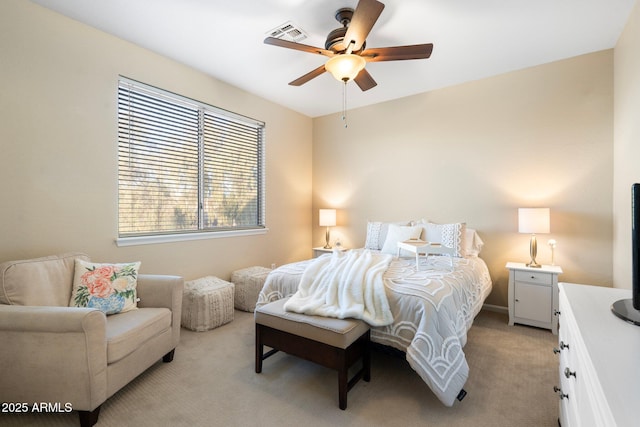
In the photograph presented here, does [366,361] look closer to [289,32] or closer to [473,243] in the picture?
[473,243]

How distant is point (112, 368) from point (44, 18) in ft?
8.81

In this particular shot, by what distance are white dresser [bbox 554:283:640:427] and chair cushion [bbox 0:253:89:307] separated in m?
2.77

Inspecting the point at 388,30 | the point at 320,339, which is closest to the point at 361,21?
the point at 388,30

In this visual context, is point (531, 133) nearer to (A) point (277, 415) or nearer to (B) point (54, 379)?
(A) point (277, 415)

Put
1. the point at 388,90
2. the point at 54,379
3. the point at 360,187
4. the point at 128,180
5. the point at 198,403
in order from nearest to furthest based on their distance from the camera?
1. the point at 54,379
2. the point at 198,403
3. the point at 128,180
4. the point at 388,90
5. the point at 360,187

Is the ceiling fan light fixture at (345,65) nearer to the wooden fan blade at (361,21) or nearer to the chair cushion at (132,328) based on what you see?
the wooden fan blade at (361,21)

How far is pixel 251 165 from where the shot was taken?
4.15 metres

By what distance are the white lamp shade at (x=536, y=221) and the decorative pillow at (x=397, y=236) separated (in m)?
1.06

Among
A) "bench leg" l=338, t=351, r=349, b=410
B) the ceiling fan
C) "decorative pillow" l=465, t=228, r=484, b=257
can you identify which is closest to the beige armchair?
"bench leg" l=338, t=351, r=349, b=410

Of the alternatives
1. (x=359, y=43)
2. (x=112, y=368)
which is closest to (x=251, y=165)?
(x=359, y=43)

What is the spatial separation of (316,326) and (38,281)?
1.87 m

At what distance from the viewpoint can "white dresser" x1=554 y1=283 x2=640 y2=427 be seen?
0.65 metres

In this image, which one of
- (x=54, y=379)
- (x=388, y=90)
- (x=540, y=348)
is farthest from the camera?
(x=388, y=90)

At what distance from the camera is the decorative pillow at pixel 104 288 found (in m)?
2.08
